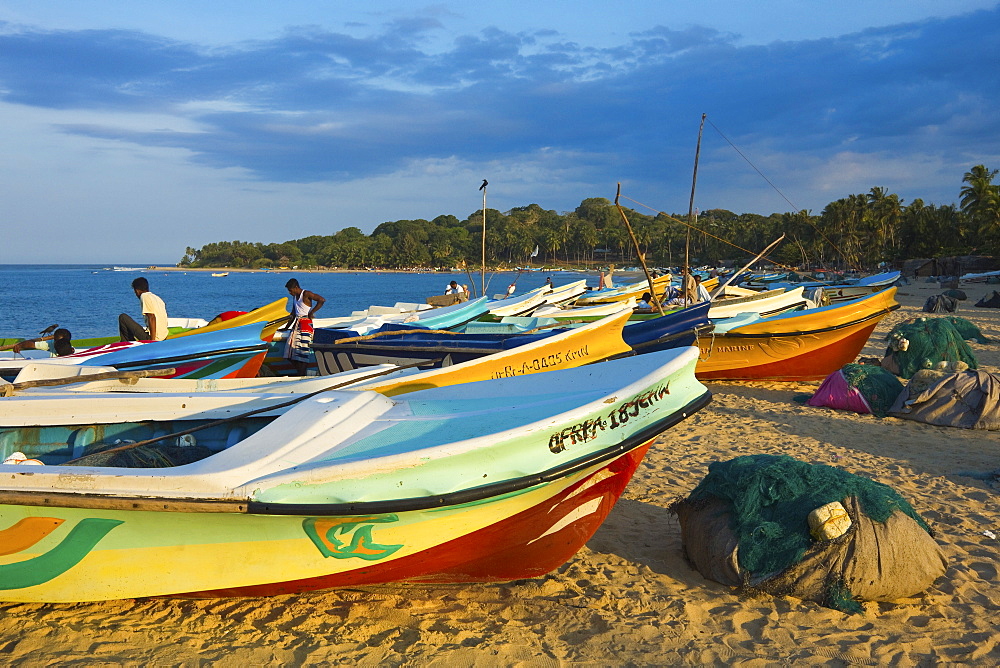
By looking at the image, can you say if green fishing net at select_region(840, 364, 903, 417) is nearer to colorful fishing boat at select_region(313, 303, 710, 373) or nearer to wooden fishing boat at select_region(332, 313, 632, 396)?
colorful fishing boat at select_region(313, 303, 710, 373)

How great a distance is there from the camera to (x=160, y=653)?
362 centimetres

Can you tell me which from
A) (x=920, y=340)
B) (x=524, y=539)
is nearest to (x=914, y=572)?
(x=524, y=539)

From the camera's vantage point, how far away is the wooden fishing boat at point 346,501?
3.47m

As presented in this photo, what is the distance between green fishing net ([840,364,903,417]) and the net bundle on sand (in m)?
5.13

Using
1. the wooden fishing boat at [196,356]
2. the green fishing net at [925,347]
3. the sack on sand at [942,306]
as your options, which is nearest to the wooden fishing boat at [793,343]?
the green fishing net at [925,347]

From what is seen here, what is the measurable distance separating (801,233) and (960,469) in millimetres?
73182

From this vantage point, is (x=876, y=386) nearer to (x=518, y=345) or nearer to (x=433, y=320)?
(x=518, y=345)

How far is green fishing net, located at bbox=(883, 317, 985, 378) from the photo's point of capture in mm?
10602

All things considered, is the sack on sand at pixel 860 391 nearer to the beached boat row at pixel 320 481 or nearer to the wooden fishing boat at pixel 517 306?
the beached boat row at pixel 320 481

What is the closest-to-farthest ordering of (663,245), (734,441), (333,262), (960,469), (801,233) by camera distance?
(960,469) < (734,441) < (801,233) < (663,245) < (333,262)

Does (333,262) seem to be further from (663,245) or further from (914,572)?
(914,572)

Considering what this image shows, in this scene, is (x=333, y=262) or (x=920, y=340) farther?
(x=333, y=262)

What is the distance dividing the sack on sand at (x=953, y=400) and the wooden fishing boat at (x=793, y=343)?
2397mm

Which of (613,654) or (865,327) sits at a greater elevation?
(865,327)
